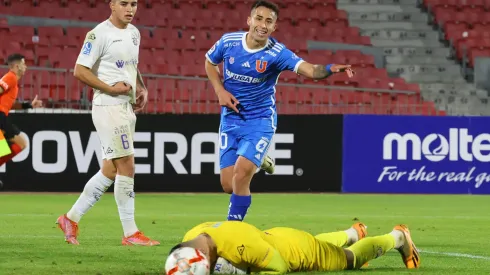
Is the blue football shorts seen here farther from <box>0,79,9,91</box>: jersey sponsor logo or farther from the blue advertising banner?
the blue advertising banner

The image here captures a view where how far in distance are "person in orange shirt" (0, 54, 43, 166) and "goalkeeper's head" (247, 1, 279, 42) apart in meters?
→ 7.95

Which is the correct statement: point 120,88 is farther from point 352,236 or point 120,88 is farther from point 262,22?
point 352,236

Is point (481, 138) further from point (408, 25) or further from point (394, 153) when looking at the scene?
point (408, 25)

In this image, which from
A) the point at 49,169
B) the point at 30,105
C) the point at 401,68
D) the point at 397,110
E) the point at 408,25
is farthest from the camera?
the point at 408,25

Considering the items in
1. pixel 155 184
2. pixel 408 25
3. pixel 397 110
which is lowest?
pixel 155 184

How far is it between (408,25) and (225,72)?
19231mm

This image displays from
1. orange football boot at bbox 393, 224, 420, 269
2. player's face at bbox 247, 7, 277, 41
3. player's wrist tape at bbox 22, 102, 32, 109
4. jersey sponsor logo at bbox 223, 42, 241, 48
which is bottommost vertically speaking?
orange football boot at bbox 393, 224, 420, 269

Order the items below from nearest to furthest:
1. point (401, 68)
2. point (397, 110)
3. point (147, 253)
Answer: point (147, 253), point (397, 110), point (401, 68)

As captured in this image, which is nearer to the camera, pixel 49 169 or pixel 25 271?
pixel 25 271

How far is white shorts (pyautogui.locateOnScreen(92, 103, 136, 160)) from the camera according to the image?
9531 mm

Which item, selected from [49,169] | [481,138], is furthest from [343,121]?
[49,169]

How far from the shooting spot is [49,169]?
1811 centimetres

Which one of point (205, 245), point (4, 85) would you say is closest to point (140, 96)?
point (205, 245)

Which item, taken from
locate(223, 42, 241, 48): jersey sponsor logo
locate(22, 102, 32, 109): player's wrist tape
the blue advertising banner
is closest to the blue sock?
locate(223, 42, 241, 48): jersey sponsor logo
